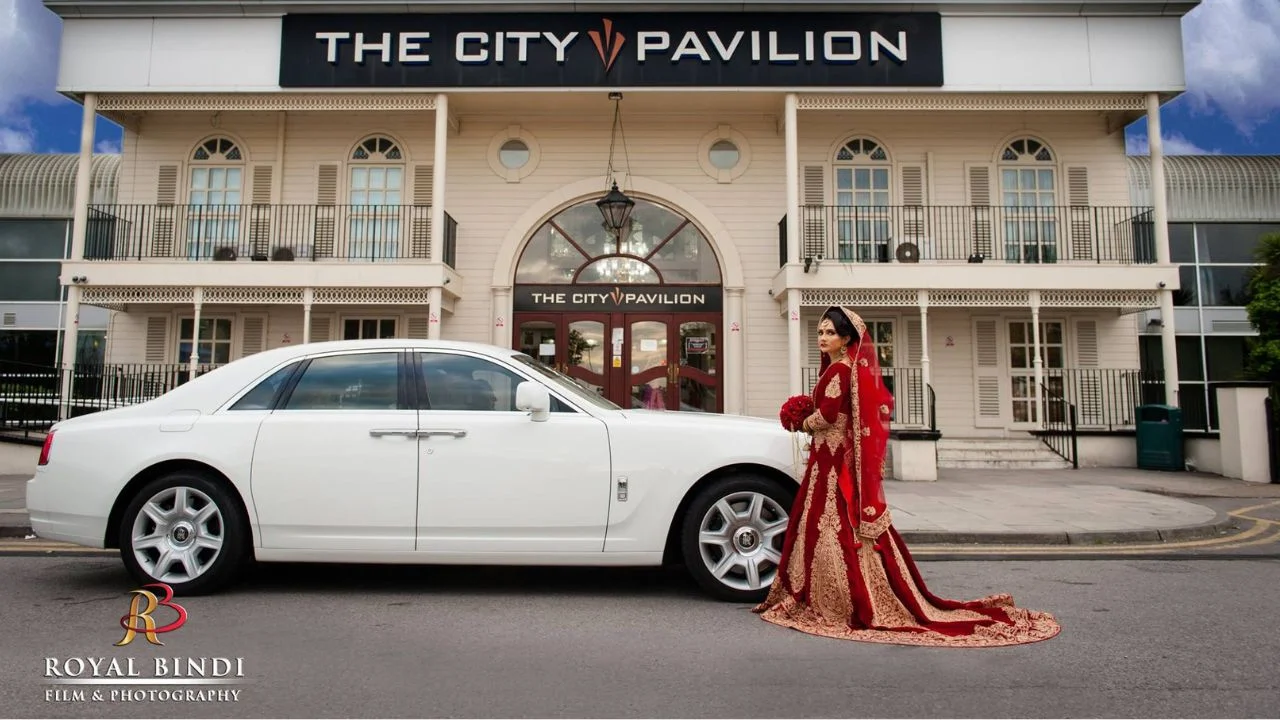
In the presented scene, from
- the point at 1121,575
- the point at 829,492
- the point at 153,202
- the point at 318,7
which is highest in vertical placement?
the point at 318,7

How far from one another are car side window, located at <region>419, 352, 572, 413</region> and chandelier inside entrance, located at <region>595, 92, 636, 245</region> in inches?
361

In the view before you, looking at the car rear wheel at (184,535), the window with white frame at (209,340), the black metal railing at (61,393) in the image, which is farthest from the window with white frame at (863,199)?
the black metal railing at (61,393)

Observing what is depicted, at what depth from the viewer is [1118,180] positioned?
14914mm

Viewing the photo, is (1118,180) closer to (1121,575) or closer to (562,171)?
(562,171)

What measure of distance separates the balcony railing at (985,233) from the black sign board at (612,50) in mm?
2481

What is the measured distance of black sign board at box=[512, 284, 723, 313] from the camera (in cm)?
1449

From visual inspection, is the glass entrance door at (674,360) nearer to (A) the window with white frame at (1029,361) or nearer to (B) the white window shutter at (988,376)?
(B) the white window shutter at (988,376)

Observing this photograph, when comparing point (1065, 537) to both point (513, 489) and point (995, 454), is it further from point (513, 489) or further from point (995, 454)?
point (995, 454)

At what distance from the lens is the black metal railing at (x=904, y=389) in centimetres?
1421

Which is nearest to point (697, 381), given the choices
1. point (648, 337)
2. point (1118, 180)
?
point (648, 337)

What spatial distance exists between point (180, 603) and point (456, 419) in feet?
6.39

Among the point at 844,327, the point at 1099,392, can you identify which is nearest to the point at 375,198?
the point at 844,327

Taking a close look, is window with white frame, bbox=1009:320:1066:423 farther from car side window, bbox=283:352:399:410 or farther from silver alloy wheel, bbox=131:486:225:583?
silver alloy wheel, bbox=131:486:225:583

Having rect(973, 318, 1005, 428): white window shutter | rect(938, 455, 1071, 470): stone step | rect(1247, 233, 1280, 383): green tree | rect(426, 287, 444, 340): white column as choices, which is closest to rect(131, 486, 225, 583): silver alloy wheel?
rect(426, 287, 444, 340): white column
